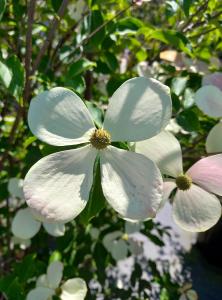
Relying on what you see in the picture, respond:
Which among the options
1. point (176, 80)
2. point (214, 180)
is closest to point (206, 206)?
point (214, 180)

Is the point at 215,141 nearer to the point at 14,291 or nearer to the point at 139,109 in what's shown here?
the point at 139,109

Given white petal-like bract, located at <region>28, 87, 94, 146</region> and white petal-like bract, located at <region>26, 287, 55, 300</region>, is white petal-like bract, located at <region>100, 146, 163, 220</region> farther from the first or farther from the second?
white petal-like bract, located at <region>26, 287, 55, 300</region>

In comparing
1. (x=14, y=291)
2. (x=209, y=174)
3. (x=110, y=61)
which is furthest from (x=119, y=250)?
(x=209, y=174)

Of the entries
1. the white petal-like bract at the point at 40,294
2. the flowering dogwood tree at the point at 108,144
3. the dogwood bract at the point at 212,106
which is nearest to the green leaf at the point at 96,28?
the flowering dogwood tree at the point at 108,144

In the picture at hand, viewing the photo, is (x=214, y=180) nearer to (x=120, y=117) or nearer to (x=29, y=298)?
(x=120, y=117)

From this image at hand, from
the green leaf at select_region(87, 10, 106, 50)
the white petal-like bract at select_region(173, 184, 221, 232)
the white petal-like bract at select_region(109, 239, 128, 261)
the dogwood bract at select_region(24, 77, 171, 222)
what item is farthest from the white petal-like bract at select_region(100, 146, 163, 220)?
the white petal-like bract at select_region(109, 239, 128, 261)

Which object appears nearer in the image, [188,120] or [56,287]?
[188,120]
